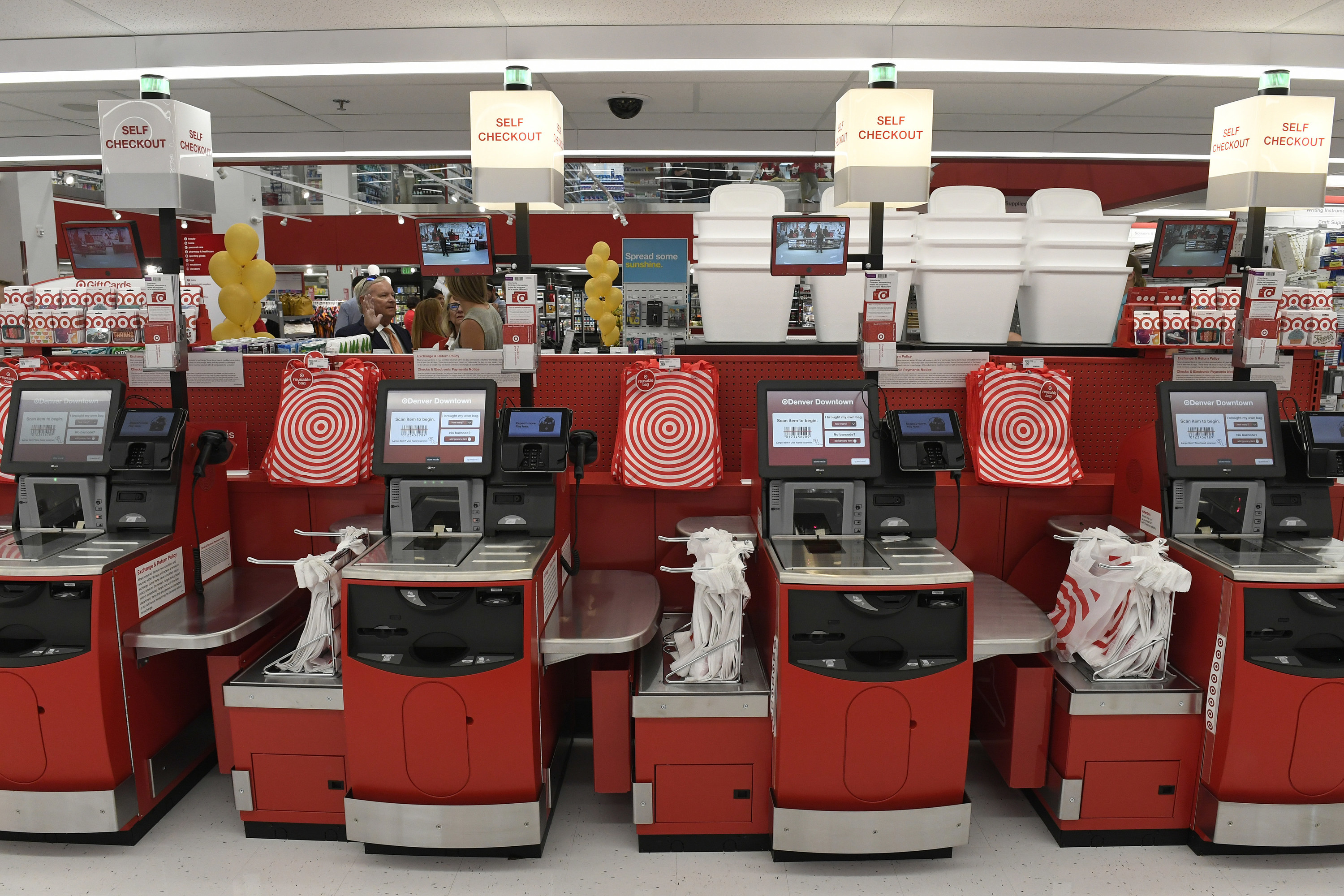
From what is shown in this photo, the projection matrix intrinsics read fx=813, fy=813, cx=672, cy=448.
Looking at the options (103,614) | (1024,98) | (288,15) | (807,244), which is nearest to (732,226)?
(807,244)

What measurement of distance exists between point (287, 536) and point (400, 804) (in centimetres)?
142

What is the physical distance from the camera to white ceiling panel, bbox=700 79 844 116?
18.9 ft

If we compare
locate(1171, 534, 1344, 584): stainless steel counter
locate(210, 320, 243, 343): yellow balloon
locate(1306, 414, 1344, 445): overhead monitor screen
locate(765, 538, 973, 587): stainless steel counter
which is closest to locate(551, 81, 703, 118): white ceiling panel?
locate(210, 320, 243, 343): yellow balloon

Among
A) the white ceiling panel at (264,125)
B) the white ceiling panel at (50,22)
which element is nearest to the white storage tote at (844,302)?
the white ceiling panel at (50,22)

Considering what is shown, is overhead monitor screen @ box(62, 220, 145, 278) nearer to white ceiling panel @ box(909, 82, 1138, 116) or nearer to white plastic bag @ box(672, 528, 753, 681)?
white plastic bag @ box(672, 528, 753, 681)

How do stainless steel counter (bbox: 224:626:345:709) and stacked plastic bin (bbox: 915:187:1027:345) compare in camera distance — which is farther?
stacked plastic bin (bbox: 915:187:1027:345)

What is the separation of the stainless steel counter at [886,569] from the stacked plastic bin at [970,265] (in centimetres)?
110

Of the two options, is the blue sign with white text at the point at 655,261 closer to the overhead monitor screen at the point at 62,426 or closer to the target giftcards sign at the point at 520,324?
the target giftcards sign at the point at 520,324

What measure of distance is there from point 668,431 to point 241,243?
123 inches

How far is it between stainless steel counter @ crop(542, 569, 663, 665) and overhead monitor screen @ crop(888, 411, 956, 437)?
1.09 meters

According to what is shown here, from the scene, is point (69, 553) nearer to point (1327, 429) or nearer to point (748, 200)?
point (748, 200)

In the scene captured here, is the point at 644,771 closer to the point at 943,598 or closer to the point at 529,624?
the point at 529,624

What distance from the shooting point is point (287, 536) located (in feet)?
11.4

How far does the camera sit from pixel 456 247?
118 inches
